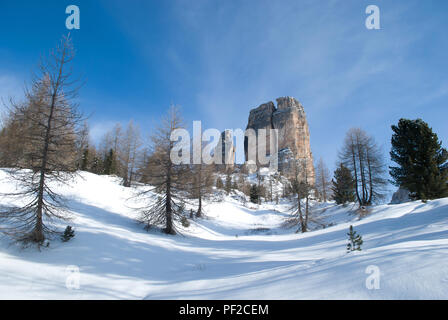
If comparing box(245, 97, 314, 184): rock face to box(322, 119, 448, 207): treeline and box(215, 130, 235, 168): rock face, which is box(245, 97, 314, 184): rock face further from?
box(322, 119, 448, 207): treeline

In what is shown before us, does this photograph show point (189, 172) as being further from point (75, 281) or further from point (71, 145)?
point (75, 281)

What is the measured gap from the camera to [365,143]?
70.7 feet

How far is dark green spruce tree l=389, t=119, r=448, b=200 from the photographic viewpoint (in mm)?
16812

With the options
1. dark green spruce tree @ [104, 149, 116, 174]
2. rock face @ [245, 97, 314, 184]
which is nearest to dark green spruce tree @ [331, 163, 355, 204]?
dark green spruce tree @ [104, 149, 116, 174]

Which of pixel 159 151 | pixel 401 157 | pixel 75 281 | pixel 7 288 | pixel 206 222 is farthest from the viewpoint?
pixel 206 222

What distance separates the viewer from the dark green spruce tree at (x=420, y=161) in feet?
55.2

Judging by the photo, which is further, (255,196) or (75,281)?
(255,196)

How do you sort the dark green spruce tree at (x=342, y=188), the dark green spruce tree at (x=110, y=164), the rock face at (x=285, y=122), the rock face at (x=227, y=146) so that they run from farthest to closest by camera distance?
the rock face at (x=227, y=146)
the rock face at (x=285, y=122)
the dark green spruce tree at (x=110, y=164)
the dark green spruce tree at (x=342, y=188)

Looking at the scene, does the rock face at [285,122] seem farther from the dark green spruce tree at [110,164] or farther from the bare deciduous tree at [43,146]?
the bare deciduous tree at [43,146]

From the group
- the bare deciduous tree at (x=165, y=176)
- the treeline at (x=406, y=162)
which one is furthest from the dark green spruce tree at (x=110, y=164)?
the treeline at (x=406, y=162)

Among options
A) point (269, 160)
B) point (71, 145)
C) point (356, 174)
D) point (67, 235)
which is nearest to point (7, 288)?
point (67, 235)

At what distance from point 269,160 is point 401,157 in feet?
294

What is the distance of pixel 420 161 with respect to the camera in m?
17.6

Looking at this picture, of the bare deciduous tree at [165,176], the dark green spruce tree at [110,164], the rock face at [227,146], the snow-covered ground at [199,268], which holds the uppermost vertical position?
the rock face at [227,146]
